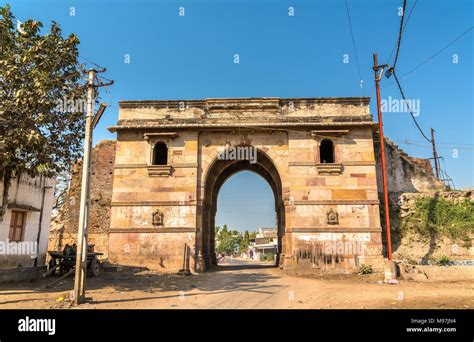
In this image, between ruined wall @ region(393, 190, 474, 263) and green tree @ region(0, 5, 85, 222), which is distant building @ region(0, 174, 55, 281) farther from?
ruined wall @ region(393, 190, 474, 263)

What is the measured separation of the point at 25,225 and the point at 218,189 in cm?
1030

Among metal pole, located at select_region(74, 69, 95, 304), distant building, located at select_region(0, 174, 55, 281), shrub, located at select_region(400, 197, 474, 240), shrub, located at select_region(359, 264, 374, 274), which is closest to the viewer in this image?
metal pole, located at select_region(74, 69, 95, 304)

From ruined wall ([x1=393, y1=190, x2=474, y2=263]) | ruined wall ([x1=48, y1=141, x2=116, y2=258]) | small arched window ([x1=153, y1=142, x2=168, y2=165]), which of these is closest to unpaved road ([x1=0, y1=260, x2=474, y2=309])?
ruined wall ([x1=393, y1=190, x2=474, y2=263])

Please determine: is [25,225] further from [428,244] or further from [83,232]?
[428,244]

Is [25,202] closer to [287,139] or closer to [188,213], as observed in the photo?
[188,213]

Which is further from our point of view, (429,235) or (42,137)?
(429,235)

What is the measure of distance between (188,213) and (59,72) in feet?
26.8

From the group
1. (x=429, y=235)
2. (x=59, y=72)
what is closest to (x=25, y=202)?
(x=59, y=72)

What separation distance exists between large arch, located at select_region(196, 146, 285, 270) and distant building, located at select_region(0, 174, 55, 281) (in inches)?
260

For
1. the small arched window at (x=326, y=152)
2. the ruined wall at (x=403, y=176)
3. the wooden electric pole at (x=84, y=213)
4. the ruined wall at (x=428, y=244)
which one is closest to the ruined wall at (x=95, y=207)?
the wooden electric pole at (x=84, y=213)

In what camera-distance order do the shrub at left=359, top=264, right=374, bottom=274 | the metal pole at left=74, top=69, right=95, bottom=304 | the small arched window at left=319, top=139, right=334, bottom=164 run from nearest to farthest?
the metal pole at left=74, top=69, right=95, bottom=304, the shrub at left=359, top=264, right=374, bottom=274, the small arched window at left=319, top=139, right=334, bottom=164

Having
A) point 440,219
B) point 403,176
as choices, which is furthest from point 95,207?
point 440,219

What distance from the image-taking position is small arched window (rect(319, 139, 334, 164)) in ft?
55.8

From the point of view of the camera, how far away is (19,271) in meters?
12.3
